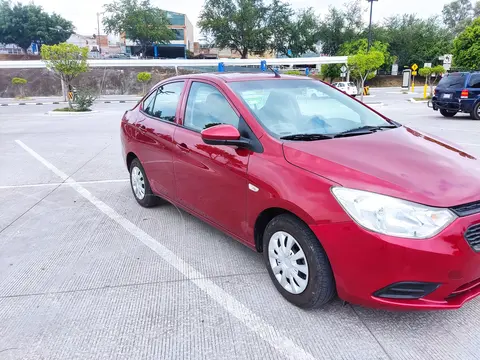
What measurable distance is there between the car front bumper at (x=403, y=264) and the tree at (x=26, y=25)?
71930mm

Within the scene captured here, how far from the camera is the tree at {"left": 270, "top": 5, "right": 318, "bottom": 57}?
199 feet

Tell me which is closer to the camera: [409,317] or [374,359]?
[374,359]

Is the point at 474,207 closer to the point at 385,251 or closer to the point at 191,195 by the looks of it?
the point at 385,251

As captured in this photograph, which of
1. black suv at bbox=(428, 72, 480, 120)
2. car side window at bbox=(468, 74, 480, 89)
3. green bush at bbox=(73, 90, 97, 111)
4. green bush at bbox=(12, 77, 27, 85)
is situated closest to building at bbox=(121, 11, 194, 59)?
green bush at bbox=(12, 77, 27, 85)

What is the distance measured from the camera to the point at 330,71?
148 feet

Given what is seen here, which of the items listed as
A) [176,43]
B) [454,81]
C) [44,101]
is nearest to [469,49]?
[454,81]

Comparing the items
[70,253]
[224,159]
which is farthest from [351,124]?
[70,253]

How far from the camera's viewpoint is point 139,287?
10.7ft

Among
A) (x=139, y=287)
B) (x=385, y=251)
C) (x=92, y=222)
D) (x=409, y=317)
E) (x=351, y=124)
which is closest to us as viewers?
(x=385, y=251)

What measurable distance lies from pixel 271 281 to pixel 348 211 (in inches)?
45.5

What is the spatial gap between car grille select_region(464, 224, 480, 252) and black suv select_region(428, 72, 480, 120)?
547 inches

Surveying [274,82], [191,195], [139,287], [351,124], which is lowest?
[139,287]

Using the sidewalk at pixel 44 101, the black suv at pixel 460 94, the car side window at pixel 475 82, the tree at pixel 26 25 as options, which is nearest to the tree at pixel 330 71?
the sidewalk at pixel 44 101

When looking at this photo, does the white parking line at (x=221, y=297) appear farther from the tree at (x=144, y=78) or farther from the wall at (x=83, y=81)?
the wall at (x=83, y=81)
